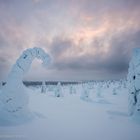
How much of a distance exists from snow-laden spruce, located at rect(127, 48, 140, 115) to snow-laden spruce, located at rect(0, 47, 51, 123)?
6139 mm

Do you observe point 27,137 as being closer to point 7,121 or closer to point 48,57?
point 7,121

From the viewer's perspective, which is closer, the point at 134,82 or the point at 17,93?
the point at 17,93

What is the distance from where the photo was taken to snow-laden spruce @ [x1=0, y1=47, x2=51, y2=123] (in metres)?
9.35

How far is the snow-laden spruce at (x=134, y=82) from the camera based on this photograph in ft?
34.7

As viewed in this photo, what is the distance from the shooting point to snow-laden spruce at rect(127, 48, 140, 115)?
10562 millimetres

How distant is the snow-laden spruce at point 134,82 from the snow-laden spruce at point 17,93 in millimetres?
6139

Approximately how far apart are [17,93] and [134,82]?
24.2ft

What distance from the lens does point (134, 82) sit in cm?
1088

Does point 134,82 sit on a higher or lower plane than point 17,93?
higher

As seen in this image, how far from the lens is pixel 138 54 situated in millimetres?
11289

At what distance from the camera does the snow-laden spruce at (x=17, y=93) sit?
9.35 m

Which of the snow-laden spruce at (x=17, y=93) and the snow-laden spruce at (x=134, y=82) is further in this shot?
the snow-laden spruce at (x=134, y=82)

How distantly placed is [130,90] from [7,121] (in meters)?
8.00

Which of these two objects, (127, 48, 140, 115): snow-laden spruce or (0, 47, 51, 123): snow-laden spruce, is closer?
(0, 47, 51, 123): snow-laden spruce
